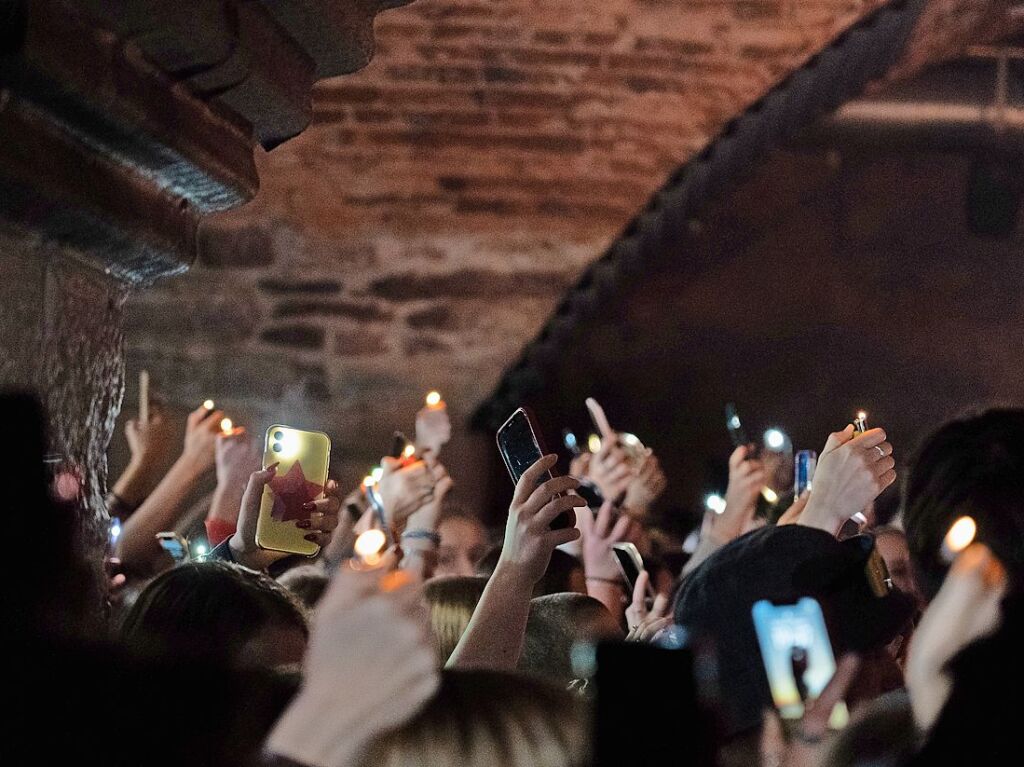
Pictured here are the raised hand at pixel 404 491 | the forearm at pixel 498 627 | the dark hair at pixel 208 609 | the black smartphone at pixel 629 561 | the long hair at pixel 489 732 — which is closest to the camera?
the long hair at pixel 489 732

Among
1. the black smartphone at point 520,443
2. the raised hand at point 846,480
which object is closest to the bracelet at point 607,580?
the black smartphone at point 520,443

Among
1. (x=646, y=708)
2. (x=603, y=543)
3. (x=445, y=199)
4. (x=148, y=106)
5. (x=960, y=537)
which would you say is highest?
(x=445, y=199)

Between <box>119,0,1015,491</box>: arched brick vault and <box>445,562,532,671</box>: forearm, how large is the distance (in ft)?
14.5

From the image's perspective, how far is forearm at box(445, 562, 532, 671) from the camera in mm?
2123

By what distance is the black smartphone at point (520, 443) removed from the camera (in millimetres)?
2553

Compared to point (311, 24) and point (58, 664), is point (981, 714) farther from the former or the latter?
point (311, 24)

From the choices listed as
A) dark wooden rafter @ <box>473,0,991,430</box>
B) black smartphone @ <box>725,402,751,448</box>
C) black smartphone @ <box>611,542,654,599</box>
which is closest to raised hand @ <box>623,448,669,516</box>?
black smartphone @ <box>725,402,751,448</box>

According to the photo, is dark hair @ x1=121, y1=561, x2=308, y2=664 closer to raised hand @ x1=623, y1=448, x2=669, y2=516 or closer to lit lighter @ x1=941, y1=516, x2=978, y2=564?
lit lighter @ x1=941, y1=516, x2=978, y2=564

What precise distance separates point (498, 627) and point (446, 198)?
15.1 ft

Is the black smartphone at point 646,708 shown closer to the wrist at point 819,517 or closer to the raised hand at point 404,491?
the wrist at point 819,517

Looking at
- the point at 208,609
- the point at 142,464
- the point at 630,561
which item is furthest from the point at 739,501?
the point at 208,609

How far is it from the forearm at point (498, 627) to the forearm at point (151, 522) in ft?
4.54

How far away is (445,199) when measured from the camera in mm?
6613

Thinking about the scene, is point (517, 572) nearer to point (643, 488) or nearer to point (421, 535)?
point (421, 535)
